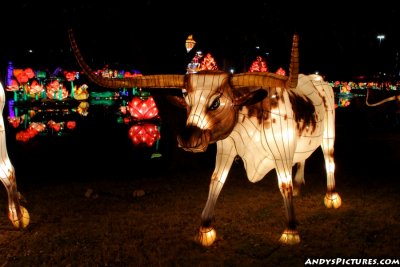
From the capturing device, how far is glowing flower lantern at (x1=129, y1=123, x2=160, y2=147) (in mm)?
13367

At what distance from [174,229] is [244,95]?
7.14 ft

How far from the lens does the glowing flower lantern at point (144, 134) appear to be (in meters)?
13.4

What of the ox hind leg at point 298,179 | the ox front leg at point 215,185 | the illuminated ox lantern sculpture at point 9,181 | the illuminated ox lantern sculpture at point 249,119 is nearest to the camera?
the illuminated ox lantern sculpture at point 249,119

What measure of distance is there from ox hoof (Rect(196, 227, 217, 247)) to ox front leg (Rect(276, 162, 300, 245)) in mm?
832

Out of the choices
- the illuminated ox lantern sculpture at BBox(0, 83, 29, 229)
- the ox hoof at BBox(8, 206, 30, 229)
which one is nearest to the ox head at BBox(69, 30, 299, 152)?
the illuminated ox lantern sculpture at BBox(0, 83, 29, 229)

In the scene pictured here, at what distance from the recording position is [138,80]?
442 cm

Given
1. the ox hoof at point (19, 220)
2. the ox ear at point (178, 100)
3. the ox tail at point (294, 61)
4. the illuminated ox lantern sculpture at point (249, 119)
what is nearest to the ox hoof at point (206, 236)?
the illuminated ox lantern sculpture at point (249, 119)

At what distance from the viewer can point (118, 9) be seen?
772 centimetres

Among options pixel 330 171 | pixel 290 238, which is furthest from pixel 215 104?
pixel 330 171

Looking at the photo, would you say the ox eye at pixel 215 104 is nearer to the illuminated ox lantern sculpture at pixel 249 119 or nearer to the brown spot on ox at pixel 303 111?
the illuminated ox lantern sculpture at pixel 249 119

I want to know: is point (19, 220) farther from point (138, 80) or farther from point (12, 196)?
point (138, 80)

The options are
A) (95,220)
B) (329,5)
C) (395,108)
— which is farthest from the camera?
(395,108)

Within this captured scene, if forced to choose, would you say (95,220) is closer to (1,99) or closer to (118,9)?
(1,99)

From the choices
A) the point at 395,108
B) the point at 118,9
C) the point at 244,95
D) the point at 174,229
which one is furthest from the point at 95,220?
the point at 395,108
